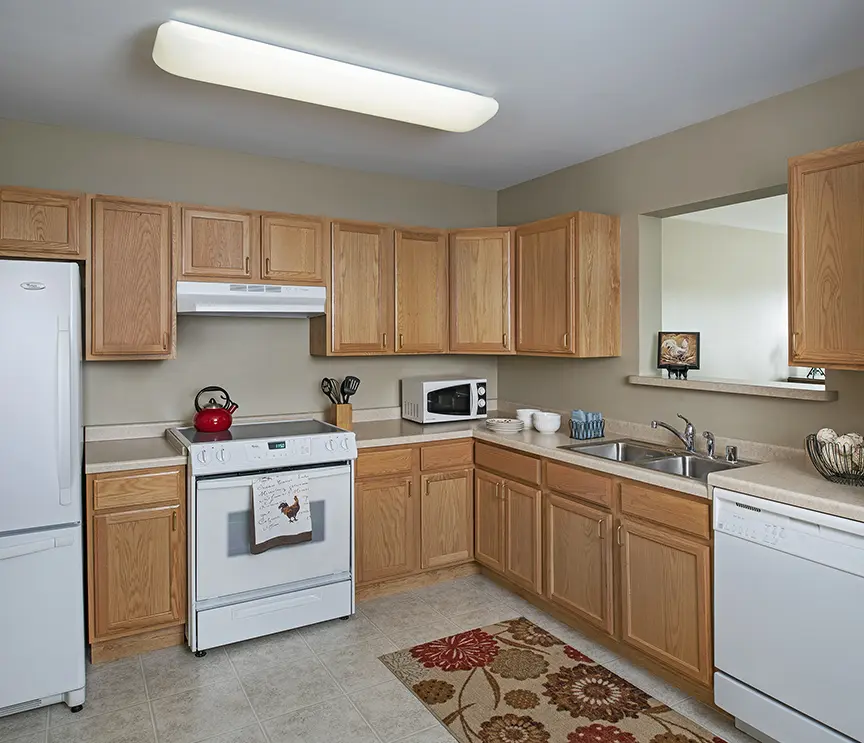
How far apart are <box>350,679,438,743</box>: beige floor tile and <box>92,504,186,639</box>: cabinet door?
40.6 inches

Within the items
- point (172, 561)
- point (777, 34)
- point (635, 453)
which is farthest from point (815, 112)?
point (172, 561)

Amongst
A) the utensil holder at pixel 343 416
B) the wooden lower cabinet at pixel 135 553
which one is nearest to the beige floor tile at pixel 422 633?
the wooden lower cabinet at pixel 135 553

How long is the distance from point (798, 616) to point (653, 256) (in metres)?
2.09

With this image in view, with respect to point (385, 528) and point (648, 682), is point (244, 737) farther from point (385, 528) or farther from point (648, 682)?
point (648, 682)

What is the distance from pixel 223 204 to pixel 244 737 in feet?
8.99

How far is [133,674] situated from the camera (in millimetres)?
2836

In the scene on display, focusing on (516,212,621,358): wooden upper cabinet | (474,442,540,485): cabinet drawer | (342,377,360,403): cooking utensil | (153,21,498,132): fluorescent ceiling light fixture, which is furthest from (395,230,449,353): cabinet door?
(153,21,498,132): fluorescent ceiling light fixture

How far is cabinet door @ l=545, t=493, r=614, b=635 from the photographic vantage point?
2.97m

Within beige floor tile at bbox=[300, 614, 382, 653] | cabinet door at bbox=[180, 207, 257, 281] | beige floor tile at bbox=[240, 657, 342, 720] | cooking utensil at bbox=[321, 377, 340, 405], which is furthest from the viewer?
cooking utensil at bbox=[321, 377, 340, 405]

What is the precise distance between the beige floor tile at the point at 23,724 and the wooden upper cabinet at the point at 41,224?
1975mm

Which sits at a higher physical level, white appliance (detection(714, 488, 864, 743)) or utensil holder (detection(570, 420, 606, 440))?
utensil holder (detection(570, 420, 606, 440))

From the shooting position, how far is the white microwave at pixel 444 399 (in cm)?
405

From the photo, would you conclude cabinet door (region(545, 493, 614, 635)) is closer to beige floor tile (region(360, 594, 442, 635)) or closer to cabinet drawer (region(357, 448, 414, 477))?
beige floor tile (region(360, 594, 442, 635))

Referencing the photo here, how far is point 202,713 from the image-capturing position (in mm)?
2529
